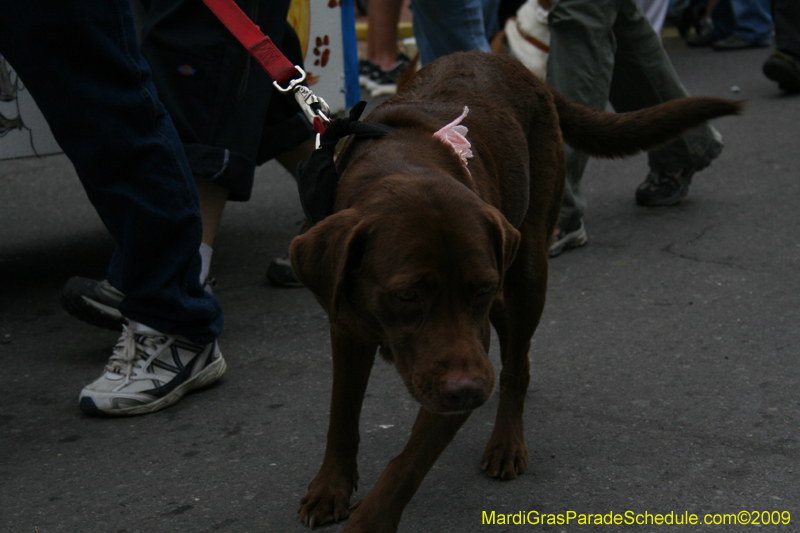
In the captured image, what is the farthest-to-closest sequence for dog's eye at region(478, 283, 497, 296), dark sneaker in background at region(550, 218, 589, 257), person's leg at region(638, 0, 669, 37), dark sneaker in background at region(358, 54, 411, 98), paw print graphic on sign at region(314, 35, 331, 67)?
dark sneaker in background at region(358, 54, 411, 98), person's leg at region(638, 0, 669, 37), paw print graphic on sign at region(314, 35, 331, 67), dark sneaker in background at region(550, 218, 589, 257), dog's eye at region(478, 283, 497, 296)

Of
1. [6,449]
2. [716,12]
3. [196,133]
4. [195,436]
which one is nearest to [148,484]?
[195,436]

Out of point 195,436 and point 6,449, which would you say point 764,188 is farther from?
point 6,449

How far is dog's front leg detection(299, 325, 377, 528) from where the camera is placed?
220 centimetres

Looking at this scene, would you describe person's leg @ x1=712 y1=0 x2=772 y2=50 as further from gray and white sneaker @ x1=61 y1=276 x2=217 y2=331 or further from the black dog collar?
the black dog collar

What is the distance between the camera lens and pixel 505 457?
7.81ft

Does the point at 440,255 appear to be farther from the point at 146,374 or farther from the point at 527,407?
the point at 146,374

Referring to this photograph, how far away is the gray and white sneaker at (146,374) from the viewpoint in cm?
278

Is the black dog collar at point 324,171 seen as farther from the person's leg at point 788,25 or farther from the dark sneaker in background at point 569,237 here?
the person's leg at point 788,25

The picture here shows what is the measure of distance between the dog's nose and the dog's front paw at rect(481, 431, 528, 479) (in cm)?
61

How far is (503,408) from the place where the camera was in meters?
2.53

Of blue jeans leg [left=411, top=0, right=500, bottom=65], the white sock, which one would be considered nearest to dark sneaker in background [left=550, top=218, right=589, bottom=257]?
blue jeans leg [left=411, top=0, right=500, bottom=65]

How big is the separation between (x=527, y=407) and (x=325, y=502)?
88cm

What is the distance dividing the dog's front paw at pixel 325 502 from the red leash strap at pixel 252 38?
121 cm

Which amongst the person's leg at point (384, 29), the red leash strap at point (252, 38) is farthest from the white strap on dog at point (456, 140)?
the person's leg at point (384, 29)
